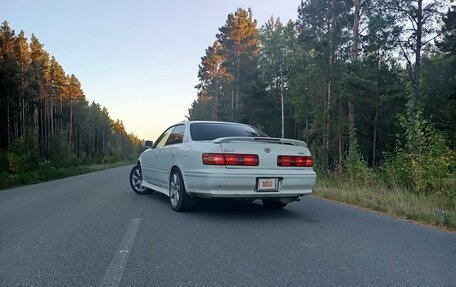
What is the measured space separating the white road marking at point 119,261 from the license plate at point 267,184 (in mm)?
2007

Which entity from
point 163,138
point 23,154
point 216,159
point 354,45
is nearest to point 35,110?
point 23,154

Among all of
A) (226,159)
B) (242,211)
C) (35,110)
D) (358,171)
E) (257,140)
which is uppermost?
(35,110)

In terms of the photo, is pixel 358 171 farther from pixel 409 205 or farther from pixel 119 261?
pixel 119 261

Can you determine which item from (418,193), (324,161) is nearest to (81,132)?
(324,161)

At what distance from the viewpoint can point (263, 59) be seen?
1318 inches

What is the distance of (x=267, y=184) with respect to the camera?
5.77 metres

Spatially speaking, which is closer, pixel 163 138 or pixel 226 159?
pixel 226 159

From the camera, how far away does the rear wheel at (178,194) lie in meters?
6.18

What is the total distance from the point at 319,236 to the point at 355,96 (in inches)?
674

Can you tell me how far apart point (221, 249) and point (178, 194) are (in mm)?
2502

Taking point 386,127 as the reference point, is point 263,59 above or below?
above

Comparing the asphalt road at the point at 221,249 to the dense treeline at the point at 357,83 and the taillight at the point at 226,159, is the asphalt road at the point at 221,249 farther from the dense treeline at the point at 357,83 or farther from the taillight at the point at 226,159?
the dense treeline at the point at 357,83

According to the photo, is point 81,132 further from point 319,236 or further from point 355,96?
point 319,236

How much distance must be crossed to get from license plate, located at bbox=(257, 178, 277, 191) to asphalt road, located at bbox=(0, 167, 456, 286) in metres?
0.51
